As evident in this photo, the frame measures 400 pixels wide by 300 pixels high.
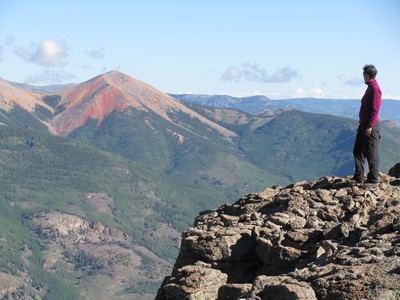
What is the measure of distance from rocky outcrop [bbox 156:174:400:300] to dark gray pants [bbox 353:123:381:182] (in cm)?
57

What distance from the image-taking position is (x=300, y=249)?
19750 millimetres

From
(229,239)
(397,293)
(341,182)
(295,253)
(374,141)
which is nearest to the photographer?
(397,293)

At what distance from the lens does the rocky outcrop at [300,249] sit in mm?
14875

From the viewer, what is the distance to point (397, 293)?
14.0 m

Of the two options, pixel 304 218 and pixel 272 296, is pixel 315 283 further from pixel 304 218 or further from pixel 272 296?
pixel 304 218

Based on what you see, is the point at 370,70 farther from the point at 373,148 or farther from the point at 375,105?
the point at 373,148

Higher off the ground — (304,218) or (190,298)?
(304,218)

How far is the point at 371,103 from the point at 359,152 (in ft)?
7.24

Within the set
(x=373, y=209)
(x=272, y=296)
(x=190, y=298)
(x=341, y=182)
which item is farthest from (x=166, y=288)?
(x=341, y=182)

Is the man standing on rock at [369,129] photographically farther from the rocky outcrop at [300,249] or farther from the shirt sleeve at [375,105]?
the rocky outcrop at [300,249]

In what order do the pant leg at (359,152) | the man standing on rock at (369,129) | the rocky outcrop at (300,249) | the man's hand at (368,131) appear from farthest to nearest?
the pant leg at (359,152) → the man's hand at (368,131) → the man standing on rock at (369,129) → the rocky outcrop at (300,249)

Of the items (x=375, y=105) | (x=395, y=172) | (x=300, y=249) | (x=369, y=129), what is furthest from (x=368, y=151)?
(x=395, y=172)

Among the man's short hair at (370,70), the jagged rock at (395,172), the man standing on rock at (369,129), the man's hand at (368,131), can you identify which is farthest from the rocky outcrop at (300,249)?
the man's short hair at (370,70)

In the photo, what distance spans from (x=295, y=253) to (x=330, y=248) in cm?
Result: 149
